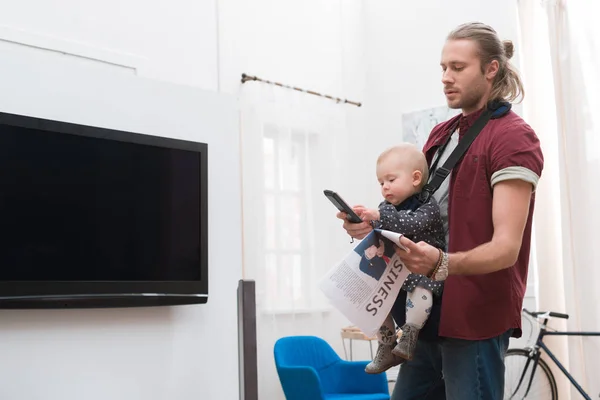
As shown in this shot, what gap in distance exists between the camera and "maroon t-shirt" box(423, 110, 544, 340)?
1.75m

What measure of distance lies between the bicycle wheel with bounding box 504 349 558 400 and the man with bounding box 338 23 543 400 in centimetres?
323

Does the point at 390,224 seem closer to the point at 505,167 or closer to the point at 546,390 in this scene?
the point at 505,167

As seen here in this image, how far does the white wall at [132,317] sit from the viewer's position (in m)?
2.99

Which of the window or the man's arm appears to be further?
the window

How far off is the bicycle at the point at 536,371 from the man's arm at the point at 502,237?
10.2 ft

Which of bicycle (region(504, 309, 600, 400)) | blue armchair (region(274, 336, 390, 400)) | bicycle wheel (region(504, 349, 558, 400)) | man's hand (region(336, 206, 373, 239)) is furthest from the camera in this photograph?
bicycle wheel (region(504, 349, 558, 400))

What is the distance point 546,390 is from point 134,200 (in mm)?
3058

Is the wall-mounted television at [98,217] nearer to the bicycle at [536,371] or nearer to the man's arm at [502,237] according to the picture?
the man's arm at [502,237]

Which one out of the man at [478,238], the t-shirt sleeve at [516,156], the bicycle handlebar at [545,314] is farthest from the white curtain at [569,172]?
the t-shirt sleeve at [516,156]

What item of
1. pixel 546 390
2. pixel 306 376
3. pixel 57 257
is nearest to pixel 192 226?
pixel 57 257

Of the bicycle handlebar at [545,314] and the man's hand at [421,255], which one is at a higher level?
the man's hand at [421,255]

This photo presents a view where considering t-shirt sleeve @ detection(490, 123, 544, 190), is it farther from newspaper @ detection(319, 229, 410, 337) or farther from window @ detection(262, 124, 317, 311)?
window @ detection(262, 124, 317, 311)

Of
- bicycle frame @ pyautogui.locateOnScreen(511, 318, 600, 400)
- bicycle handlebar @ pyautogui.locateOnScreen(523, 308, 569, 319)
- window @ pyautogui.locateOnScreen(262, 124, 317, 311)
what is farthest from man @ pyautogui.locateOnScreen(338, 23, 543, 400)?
window @ pyautogui.locateOnScreen(262, 124, 317, 311)

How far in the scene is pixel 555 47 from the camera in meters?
4.93
